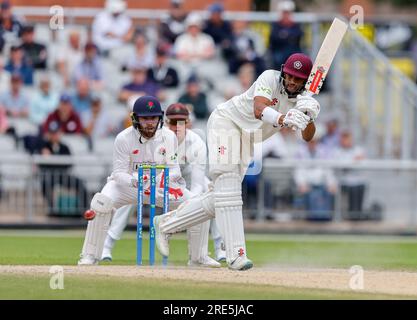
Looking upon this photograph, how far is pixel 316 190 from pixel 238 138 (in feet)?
29.6

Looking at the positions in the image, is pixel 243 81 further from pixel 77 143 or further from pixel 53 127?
pixel 53 127

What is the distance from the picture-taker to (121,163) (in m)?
13.4

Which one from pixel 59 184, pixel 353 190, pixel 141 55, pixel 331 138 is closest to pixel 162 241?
pixel 59 184

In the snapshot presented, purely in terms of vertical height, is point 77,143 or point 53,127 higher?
point 53,127

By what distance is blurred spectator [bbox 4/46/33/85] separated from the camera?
23159 mm

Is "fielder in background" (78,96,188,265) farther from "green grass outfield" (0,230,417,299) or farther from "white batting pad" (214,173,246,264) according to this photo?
"white batting pad" (214,173,246,264)

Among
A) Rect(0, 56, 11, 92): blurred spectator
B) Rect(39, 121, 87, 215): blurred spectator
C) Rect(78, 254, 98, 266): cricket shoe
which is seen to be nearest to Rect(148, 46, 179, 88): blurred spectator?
Rect(0, 56, 11, 92): blurred spectator

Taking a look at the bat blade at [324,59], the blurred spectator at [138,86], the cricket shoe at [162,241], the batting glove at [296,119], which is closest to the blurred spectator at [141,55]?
the blurred spectator at [138,86]

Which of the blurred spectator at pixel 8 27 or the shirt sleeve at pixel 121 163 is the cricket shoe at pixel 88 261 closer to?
the shirt sleeve at pixel 121 163

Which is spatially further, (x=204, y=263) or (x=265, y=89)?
(x=204, y=263)

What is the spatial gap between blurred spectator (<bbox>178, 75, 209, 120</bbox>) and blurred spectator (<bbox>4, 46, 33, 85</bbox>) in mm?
3018

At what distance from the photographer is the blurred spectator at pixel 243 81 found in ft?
75.9
